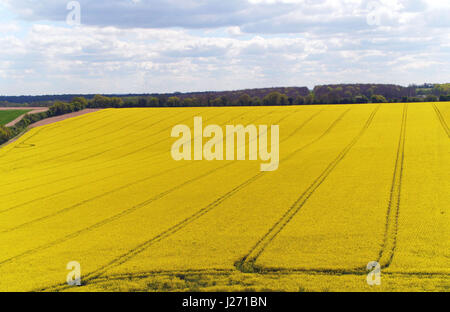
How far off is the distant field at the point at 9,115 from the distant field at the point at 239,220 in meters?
38.5

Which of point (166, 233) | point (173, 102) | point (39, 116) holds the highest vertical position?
point (173, 102)

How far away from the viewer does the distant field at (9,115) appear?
272ft

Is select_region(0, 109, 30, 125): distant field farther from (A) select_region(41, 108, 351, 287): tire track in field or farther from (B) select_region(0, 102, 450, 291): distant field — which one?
(A) select_region(41, 108, 351, 287): tire track in field

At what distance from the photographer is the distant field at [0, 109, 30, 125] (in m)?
82.9

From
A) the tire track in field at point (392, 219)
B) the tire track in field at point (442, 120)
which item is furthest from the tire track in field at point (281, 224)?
the tire track in field at point (442, 120)

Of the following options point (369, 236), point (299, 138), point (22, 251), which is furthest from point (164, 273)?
point (299, 138)

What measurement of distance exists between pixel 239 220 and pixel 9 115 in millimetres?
81075

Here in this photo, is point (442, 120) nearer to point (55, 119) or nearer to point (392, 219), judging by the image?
point (392, 219)

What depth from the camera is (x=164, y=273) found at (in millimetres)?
16234

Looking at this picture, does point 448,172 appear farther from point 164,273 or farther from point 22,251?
point 22,251

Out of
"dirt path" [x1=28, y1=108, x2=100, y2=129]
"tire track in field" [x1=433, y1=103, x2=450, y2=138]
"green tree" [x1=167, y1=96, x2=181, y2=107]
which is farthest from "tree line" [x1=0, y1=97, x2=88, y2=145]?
"tire track in field" [x1=433, y1=103, x2=450, y2=138]

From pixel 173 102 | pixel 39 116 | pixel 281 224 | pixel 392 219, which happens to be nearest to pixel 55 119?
pixel 39 116

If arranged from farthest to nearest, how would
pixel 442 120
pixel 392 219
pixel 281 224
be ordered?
pixel 442 120 < pixel 281 224 < pixel 392 219

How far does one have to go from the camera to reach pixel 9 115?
88312mm
